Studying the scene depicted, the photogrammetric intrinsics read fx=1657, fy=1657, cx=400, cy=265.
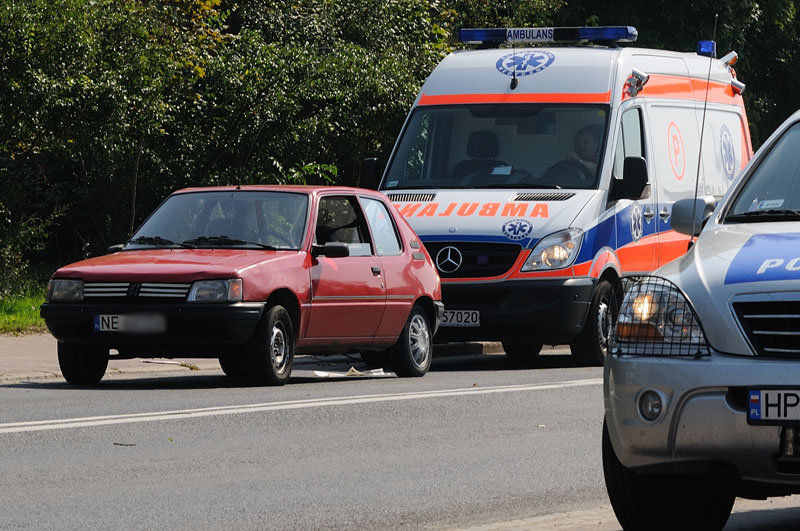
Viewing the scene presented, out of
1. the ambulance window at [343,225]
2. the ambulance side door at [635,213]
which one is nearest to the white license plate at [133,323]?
the ambulance window at [343,225]

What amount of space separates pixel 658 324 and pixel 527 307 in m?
8.82

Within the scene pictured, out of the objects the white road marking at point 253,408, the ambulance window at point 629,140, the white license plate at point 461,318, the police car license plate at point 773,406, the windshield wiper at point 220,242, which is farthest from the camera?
the ambulance window at point 629,140

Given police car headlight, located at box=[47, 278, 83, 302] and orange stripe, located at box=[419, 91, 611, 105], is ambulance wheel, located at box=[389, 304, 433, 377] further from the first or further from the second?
police car headlight, located at box=[47, 278, 83, 302]

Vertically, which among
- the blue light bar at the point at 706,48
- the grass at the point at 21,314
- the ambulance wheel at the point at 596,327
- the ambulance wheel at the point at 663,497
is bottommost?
the grass at the point at 21,314

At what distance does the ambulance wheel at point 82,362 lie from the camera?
489 inches

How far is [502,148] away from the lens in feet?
51.9

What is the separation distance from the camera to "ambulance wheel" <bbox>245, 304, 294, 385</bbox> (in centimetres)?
1220

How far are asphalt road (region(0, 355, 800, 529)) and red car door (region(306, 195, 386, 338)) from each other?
597 mm

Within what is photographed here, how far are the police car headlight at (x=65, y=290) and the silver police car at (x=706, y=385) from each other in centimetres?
669

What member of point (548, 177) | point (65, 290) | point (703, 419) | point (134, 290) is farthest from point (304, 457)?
point (548, 177)

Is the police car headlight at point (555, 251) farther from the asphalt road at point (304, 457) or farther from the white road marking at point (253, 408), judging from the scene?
the asphalt road at point (304, 457)

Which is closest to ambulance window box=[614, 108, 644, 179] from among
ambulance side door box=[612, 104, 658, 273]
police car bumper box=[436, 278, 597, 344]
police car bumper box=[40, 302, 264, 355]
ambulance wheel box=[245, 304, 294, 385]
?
ambulance side door box=[612, 104, 658, 273]

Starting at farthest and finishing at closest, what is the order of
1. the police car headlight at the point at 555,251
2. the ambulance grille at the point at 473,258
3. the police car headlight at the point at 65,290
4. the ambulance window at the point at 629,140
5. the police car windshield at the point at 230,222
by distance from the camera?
1. the ambulance window at the point at 629,140
2. the ambulance grille at the point at 473,258
3. the police car headlight at the point at 555,251
4. the police car windshield at the point at 230,222
5. the police car headlight at the point at 65,290

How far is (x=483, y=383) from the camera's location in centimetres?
1346
